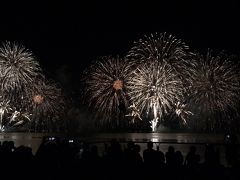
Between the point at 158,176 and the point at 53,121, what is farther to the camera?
the point at 53,121

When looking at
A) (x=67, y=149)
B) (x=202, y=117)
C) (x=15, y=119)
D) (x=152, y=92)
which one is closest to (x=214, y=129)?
(x=202, y=117)

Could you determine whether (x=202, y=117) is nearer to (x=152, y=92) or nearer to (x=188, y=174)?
(x=152, y=92)

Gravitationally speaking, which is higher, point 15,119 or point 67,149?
point 15,119

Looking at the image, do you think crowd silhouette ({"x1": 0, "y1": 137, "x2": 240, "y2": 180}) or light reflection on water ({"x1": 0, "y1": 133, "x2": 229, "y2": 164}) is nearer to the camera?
crowd silhouette ({"x1": 0, "y1": 137, "x2": 240, "y2": 180})

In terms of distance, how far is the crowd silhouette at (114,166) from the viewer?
14.3 m

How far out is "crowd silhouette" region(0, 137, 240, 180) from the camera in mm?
14297

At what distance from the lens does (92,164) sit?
1534cm

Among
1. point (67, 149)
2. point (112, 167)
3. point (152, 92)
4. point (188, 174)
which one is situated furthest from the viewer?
point (152, 92)

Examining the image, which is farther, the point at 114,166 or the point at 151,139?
the point at 151,139

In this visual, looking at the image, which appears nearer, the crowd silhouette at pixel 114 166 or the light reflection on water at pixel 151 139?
the crowd silhouette at pixel 114 166

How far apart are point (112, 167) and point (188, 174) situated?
7.85 feet

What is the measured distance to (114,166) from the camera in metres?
15.2

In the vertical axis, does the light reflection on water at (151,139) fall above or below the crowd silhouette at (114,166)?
above

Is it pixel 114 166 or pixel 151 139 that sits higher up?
pixel 151 139
